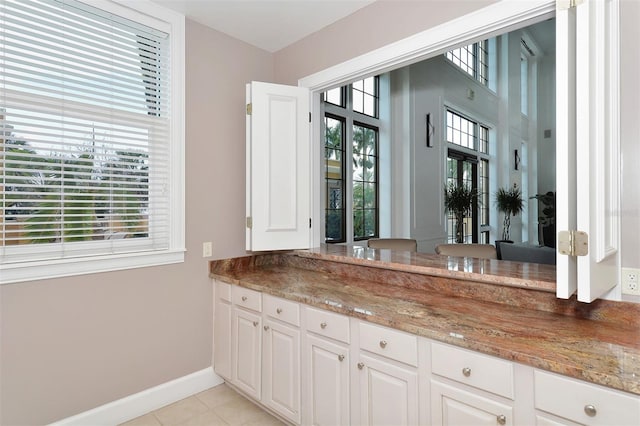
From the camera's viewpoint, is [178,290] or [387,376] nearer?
[387,376]

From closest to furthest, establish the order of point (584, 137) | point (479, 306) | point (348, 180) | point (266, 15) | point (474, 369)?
1. point (584, 137)
2. point (474, 369)
3. point (479, 306)
4. point (266, 15)
5. point (348, 180)

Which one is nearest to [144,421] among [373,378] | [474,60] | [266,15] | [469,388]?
[373,378]

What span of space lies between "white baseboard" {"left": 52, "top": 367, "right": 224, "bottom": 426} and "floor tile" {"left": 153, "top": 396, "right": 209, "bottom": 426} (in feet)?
0.16

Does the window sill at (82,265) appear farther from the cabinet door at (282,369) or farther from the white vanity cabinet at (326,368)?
the white vanity cabinet at (326,368)

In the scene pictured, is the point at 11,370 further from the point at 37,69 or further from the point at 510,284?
the point at 510,284

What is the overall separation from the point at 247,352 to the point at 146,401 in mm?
766

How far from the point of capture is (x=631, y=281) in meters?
1.48

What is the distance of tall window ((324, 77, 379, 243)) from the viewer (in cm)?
423

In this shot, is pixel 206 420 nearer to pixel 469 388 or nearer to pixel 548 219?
pixel 469 388

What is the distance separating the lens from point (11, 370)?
190 centimetres

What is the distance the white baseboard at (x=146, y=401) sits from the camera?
2.15m

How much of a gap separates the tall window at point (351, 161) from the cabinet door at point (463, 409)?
9.28 ft

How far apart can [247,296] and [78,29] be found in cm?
196

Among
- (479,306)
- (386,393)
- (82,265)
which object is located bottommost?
(386,393)
